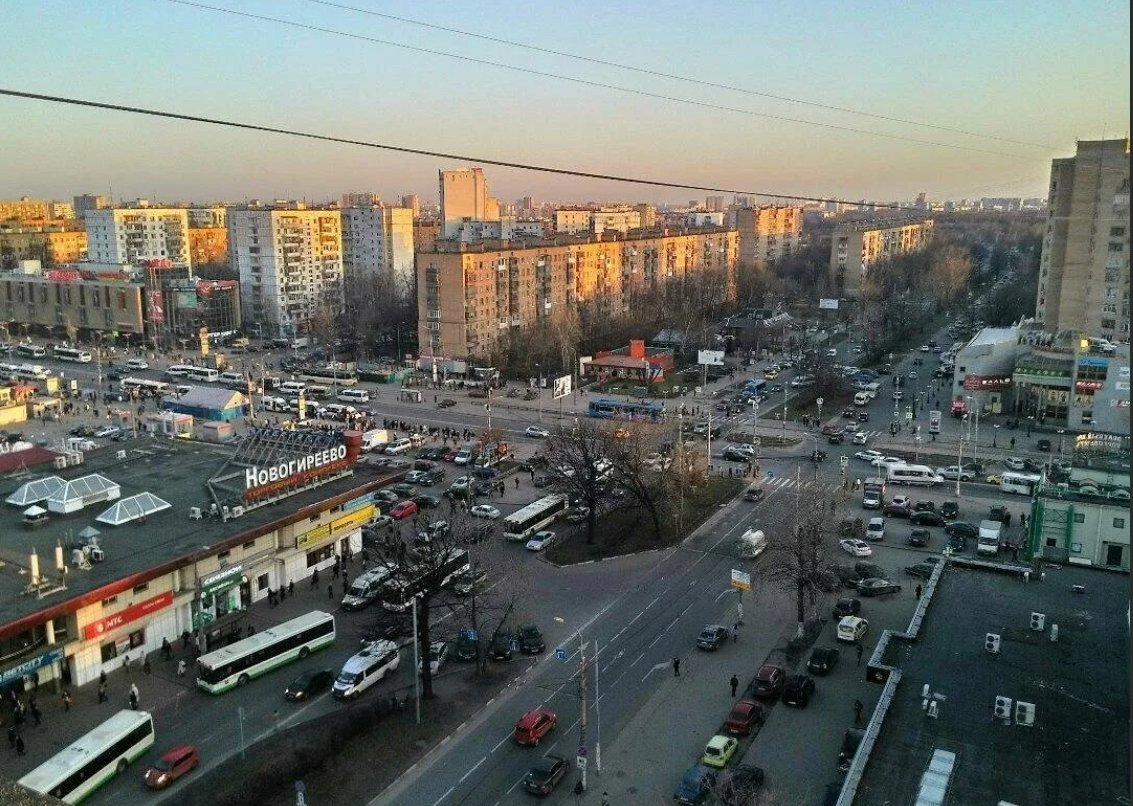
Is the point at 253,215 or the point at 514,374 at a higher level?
the point at 253,215

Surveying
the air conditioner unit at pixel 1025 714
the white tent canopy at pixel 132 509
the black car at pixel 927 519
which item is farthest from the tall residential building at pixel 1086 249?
the white tent canopy at pixel 132 509

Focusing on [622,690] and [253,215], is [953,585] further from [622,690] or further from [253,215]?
[253,215]

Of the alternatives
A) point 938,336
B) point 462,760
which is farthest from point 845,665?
point 938,336

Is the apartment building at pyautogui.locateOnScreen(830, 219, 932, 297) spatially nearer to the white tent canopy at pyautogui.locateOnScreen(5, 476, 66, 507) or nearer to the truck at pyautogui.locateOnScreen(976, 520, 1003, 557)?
the truck at pyautogui.locateOnScreen(976, 520, 1003, 557)

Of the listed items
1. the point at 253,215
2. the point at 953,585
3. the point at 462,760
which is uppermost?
the point at 253,215

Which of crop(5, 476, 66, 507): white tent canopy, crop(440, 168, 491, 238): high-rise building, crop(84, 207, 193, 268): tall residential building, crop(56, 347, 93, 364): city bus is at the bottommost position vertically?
crop(56, 347, 93, 364): city bus

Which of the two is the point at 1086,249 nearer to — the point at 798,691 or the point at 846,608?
the point at 846,608

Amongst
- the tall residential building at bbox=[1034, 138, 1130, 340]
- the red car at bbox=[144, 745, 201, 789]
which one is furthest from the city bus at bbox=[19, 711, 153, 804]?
the tall residential building at bbox=[1034, 138, 1130, 340]
